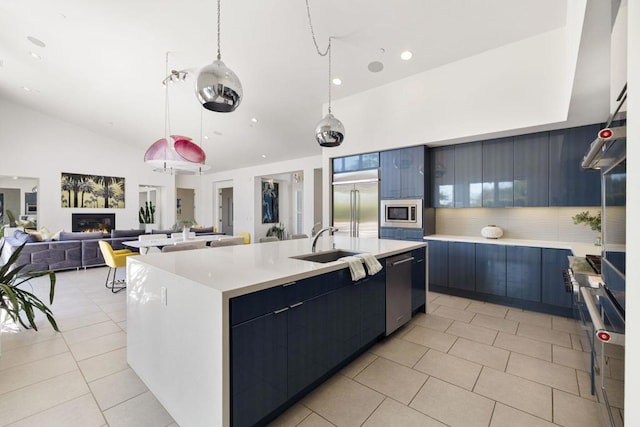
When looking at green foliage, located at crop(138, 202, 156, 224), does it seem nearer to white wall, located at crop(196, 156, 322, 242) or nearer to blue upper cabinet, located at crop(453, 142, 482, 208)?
white wall, located at crop(196, 156, 322, 242)

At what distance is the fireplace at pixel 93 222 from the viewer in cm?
847

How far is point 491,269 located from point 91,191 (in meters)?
10.7

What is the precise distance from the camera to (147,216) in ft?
33.2

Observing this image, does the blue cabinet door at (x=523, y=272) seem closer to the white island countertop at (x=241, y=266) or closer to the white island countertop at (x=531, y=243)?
the white island countertop at (x=531, y=243)

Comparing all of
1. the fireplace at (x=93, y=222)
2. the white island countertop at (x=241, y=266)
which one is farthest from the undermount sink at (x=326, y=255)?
the fireplace at (x=93, y=222)

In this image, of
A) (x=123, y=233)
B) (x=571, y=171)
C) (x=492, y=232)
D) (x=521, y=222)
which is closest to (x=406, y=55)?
(x=571, y=171)

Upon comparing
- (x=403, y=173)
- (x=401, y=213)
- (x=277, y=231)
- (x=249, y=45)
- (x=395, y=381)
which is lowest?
(x=395, y=381)

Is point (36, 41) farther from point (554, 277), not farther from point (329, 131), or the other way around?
point (554, 277)

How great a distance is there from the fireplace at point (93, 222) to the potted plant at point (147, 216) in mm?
876

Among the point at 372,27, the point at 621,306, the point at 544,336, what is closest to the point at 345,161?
the point at 372,27

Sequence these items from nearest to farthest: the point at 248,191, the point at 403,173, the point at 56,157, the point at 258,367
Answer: the point at 258,367 < the point at 403,173 < the point at 56,157 < the point at 248,191

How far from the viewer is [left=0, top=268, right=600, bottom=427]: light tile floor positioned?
1689mm

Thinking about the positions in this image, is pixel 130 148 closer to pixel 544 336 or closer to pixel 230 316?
pixel 230 316

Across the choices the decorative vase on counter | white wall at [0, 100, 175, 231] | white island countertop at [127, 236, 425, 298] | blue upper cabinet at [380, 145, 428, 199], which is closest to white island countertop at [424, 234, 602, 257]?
the decorative vase on counter
